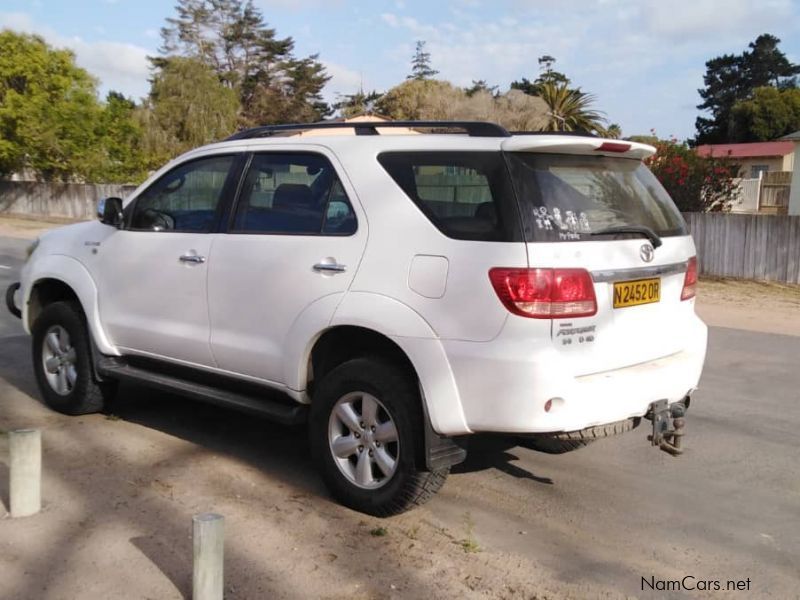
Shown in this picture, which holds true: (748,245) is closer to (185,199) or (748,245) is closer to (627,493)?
(627,493)

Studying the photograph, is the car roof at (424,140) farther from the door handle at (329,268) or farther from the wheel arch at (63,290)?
the wheel arch at (63,290)

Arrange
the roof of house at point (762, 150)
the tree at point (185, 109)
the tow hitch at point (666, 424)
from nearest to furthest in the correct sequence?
the tow hitch at point (666, 424), the tree at point (185, 109), the roof of house at point (762, 150)

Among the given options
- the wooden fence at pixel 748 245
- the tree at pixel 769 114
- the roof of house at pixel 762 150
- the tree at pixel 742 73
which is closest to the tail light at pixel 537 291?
the wooden fence at pixel 748 245

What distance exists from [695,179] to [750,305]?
4776mm

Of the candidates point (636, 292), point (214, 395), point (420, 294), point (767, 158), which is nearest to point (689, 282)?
point (636, 292)

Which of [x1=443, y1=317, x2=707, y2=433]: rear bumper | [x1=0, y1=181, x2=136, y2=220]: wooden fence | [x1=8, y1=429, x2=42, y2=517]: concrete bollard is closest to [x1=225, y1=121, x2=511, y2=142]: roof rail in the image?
[x1=443, y1=317, x2=707, y2=433]: rear bumper

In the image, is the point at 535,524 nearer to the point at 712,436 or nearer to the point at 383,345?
the point at 383,345

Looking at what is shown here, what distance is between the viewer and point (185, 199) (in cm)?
554

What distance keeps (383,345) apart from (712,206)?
1451cm

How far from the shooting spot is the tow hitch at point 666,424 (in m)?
4.30

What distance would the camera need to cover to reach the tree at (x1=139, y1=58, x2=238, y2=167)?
38.6 metres

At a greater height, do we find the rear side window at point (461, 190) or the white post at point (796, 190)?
the white post at point (796, 190)

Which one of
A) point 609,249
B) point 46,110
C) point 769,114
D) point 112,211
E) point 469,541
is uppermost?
point 769,114

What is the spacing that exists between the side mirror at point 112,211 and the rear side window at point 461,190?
2268 millimetres
